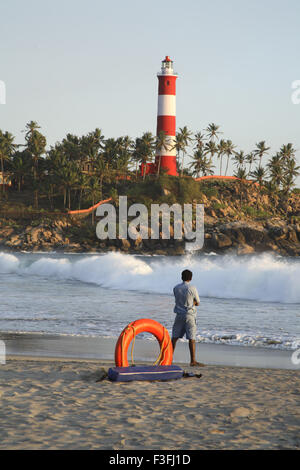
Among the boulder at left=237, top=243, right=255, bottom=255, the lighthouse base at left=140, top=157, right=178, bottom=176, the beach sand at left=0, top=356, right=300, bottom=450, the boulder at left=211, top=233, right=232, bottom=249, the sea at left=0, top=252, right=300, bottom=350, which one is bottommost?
the beach sand at left=0, top=356, right=300, bottom=450

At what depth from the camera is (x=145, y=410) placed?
19.7 ft

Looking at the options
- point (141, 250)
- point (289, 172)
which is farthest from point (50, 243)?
point (289, 172)

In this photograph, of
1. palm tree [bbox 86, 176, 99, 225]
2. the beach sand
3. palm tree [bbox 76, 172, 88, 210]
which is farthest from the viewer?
palm tree [bbox 86, 176, 99, 225]

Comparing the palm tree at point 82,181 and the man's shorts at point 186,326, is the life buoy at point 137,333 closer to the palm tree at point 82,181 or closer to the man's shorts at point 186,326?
the man's shorts at point 186,326

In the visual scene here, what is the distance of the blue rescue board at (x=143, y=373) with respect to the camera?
24.0 ft

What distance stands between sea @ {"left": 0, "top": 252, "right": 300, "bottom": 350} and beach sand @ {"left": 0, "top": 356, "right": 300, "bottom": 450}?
3588 mm

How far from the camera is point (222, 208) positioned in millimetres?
85062

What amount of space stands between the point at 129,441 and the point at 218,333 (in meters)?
7.08

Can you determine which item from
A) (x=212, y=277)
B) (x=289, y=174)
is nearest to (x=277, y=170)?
(x=289, y=174)

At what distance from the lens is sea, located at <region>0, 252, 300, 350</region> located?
11977 millimetres

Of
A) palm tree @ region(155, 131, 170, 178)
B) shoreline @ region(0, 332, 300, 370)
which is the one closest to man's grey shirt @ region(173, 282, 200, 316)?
shoreline @ region(0, 332, 300, 370)

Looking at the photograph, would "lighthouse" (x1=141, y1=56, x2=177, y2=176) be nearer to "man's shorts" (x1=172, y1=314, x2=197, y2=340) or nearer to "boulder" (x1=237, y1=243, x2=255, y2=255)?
"boulder" (x1=237, y1=243, x2=255, y2=255)
